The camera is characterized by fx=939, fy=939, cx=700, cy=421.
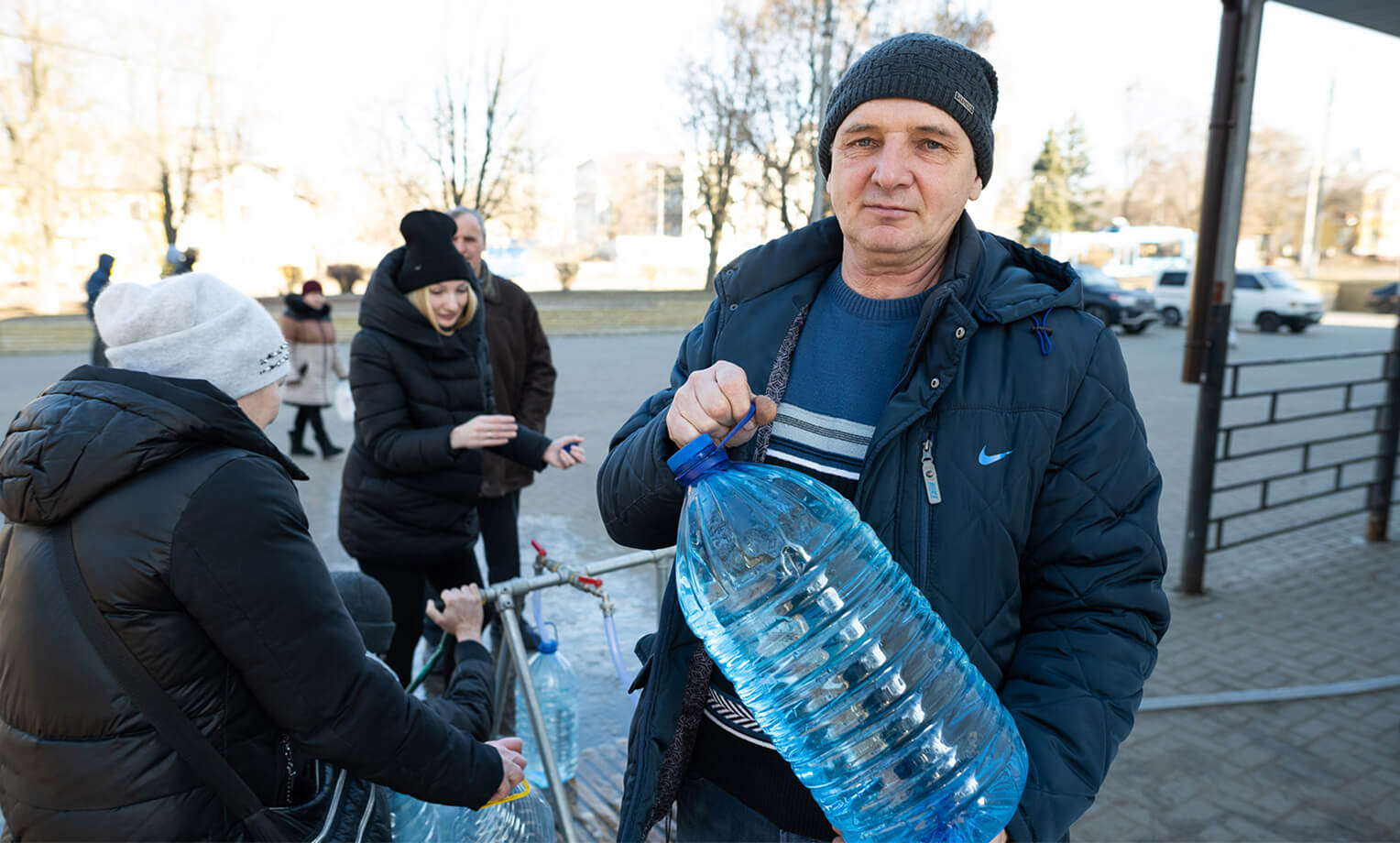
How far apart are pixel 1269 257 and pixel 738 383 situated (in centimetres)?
6801

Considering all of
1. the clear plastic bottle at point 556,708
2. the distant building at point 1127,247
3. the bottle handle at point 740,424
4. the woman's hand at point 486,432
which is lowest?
the clear plastic bottle at point 556,708

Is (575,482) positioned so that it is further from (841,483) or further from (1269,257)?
(1269,257)

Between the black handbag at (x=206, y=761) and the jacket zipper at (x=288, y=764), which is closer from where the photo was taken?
the black handbag at (x=206, y=761)

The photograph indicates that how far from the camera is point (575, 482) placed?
885 cm

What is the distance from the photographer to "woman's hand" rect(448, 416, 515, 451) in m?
3.36

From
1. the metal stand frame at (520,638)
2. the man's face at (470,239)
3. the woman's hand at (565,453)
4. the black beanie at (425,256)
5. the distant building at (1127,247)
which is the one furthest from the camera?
the distant building at (1127,247)

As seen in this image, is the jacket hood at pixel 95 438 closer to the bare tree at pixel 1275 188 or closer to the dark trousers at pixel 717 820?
the dark trousers at pixel 717 820

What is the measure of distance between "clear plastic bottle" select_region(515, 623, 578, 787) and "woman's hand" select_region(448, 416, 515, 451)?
74 centimetres

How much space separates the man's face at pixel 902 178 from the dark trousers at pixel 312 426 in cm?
912

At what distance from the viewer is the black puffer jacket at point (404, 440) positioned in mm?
3490

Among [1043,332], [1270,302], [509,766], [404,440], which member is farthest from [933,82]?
[1270,302]

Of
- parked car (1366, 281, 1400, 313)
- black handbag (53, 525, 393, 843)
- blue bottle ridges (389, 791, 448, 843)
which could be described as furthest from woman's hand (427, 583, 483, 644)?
parked car (1366, 281, 1400, 313)

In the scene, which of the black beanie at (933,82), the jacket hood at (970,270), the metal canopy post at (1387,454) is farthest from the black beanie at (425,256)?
the metal canopy post at (1387,454)

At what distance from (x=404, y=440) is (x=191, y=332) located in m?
1.70
